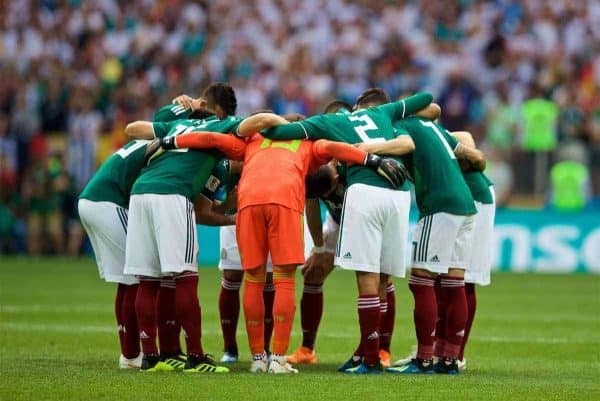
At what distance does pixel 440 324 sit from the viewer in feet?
38.2

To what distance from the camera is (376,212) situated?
10.8m

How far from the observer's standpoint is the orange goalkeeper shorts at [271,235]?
1062 centimetres

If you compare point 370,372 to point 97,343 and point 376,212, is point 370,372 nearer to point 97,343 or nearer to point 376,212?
point 376,212

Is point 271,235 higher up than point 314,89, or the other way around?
point 314,89

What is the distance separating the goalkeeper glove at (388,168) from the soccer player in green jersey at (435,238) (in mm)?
244

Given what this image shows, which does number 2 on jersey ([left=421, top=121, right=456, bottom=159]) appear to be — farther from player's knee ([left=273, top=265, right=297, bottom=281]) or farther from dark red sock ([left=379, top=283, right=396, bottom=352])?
player's knee ([left=273, top=265, right=297, bottom=281])

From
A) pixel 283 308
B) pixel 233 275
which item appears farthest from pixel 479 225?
pixel 233 275

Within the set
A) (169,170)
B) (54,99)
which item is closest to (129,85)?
(54,99)

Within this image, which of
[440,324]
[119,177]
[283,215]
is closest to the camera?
[283,215]

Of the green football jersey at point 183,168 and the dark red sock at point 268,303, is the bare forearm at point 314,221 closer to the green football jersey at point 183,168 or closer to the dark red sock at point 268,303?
the dark red sock at point 268,303

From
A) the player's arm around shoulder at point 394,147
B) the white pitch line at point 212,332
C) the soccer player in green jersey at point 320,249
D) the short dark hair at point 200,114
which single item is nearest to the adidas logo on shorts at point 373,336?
the soccer player in green jersey at point 320,249

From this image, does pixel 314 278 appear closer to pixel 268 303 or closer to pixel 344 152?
pixel 268 303

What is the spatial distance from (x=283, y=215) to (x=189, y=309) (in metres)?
1.12

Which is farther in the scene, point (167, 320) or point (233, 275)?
point (233, 275)
